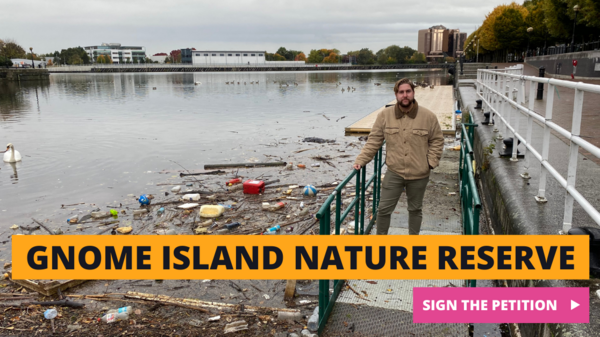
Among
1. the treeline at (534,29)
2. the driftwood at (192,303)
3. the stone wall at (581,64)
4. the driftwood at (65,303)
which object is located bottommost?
the driftwood at (65,303)

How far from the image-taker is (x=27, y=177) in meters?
10.5

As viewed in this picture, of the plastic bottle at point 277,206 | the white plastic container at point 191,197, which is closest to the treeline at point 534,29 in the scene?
the plastic bottle at point 277,206

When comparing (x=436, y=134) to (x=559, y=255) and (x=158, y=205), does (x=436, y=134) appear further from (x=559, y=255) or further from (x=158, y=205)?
(x=158, y=205)

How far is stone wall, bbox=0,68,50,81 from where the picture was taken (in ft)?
250

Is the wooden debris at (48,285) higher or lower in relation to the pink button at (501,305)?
lower

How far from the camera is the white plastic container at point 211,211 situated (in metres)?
7.35

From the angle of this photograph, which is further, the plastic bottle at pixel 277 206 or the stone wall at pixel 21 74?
the stone wall at pixel 21 74

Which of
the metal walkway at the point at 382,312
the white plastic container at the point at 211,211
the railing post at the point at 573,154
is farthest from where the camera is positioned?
the white plastic container at the point at 211,211

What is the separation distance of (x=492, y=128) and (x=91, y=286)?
744 centimetres

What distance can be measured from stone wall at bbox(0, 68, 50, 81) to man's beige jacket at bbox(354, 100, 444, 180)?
85275 millimetres

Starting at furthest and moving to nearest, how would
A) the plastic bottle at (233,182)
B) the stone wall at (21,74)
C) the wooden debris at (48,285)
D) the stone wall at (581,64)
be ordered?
the stone wall at (21,74) → the stone wall at (581,64) → the plastic bottle at (233,182) → the wooden debris at (48,285)

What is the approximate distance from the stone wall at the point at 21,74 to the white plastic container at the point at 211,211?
269 ft

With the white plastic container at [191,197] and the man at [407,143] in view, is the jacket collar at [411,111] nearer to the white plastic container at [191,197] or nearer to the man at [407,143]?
the man at [407,143]

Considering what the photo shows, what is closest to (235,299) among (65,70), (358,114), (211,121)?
(211,121)
